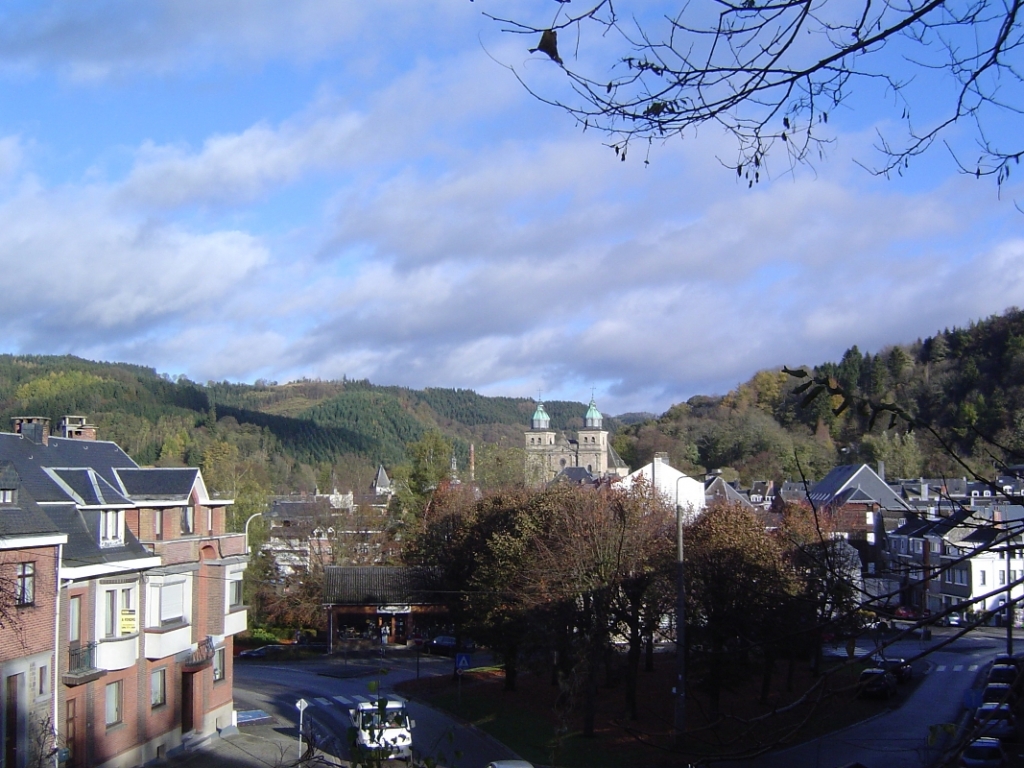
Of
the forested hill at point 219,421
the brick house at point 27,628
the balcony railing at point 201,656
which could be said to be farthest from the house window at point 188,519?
the forested hill at point 219,421

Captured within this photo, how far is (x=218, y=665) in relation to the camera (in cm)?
2638

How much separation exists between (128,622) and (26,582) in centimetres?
406

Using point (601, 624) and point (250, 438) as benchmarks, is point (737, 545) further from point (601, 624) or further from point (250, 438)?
point (250, 438)

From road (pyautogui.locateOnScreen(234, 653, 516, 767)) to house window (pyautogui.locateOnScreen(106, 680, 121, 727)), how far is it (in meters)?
4.45

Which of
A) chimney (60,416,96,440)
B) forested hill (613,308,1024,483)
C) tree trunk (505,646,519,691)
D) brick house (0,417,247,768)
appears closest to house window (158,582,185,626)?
brick house (0,417,247,768)

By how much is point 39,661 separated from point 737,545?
16.9 m

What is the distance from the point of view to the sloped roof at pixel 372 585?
148 ft

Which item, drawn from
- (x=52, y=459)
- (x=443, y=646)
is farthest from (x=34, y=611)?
(x=443, y=646)

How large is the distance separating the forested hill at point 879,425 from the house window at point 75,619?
48.0 ft

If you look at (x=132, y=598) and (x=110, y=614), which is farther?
(x=132, y=598)

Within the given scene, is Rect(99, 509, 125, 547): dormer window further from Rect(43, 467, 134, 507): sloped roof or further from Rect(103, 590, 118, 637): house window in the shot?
Rect(103, 590, 118, 637): house window

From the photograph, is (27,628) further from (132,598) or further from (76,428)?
(76,428)

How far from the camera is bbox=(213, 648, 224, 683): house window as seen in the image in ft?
85.0

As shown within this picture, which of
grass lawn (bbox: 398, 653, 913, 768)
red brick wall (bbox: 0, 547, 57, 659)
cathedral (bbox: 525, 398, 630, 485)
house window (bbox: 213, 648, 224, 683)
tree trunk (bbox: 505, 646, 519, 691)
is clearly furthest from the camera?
cathedral (bbox: 525, 398, 630, 485)
